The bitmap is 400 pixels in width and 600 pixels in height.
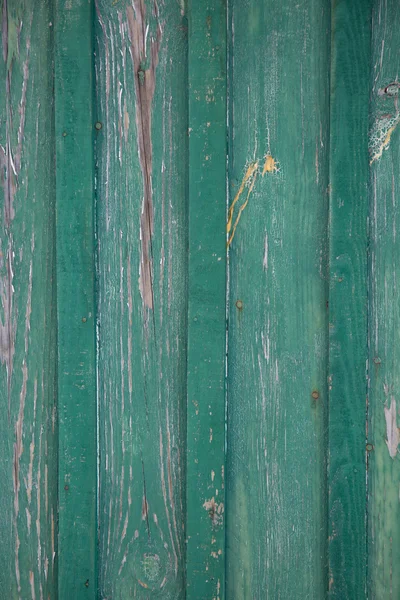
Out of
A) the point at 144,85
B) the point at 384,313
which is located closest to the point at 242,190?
the point at 144,85

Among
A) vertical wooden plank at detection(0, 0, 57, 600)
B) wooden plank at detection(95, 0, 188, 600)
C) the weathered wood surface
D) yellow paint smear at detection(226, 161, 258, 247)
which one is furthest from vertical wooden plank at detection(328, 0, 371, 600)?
vertical wooden plank at detection(0, 0, 57, 600)

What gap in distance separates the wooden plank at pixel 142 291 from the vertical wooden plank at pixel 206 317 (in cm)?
5

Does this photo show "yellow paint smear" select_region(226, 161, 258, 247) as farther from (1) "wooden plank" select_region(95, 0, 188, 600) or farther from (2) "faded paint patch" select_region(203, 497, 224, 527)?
(2) "faded paint patch" select_region(203, 497, 224, 527)

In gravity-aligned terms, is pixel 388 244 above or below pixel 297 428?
above

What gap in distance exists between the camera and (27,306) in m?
1.48

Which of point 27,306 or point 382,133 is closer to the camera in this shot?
point 382,133

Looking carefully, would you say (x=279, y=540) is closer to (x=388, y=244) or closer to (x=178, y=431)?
(x=178, y=431)

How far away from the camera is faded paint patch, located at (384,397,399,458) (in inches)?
54.7

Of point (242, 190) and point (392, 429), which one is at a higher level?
point (242, 190)

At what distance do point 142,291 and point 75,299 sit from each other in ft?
0.61

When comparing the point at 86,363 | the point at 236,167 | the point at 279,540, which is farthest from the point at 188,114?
the point at 279,540

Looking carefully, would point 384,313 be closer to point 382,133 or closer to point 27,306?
point 382,133

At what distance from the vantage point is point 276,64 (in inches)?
55.1

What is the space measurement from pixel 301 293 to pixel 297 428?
371 millimetres
